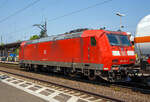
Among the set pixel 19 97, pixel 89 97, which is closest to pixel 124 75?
pixel 89 97

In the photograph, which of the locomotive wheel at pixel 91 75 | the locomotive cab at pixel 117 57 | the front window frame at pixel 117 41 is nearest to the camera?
the locomotive cab at pixel 117 57

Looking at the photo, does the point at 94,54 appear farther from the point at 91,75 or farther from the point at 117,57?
the point at 91,75

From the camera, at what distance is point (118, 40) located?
1079cm

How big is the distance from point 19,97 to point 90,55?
5146 mm

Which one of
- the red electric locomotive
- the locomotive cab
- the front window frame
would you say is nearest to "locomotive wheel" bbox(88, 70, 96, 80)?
the red electric locomotive

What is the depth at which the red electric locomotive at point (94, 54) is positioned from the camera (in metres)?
9.91

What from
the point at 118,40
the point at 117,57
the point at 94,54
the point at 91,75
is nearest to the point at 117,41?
the point at 118,40

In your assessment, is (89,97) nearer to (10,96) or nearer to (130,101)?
(130,101)

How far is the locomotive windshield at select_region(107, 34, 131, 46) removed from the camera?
410 inches

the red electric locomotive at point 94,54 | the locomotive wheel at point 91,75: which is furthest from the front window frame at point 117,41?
the locomotive wheel at point 91,75

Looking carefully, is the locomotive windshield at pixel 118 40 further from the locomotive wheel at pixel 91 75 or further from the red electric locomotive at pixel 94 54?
the locomotive wheel at pixel 91 75

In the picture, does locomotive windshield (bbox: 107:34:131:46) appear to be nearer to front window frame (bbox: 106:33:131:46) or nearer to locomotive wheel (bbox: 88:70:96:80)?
front window frame (bbox: 106:33:131:46)

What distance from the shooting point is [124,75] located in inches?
420

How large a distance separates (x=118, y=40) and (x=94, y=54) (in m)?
1.88
